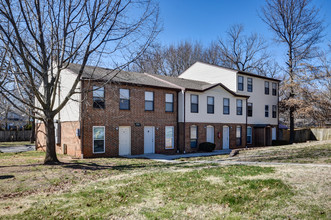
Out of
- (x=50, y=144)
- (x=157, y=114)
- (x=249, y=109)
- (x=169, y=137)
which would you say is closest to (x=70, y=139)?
(x=50, y=144)

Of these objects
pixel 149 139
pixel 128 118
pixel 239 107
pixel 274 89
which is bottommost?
pixel 149 139

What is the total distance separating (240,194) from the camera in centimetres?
726

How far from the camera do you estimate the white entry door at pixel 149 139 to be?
66.1 ft

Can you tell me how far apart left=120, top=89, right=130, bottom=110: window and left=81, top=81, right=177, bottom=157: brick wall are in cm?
22

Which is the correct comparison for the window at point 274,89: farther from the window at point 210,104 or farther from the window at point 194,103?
the window at point 194,103

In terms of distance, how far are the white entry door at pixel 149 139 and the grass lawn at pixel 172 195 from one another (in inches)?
368

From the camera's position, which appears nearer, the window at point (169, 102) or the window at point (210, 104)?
the window at point (169, 102)

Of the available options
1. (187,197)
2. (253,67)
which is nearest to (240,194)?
(187,197)

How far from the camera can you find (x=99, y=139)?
17.9 m

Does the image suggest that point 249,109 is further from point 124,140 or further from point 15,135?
point 15,135

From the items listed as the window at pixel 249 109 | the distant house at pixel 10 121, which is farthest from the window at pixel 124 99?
the window at pixel 249 109

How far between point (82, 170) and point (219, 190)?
669 cm

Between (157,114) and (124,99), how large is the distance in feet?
9.50

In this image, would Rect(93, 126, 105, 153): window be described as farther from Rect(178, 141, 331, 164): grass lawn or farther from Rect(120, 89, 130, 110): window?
Rect(178, 141, 331, 164): grass lawn
